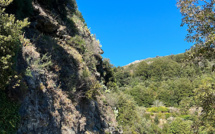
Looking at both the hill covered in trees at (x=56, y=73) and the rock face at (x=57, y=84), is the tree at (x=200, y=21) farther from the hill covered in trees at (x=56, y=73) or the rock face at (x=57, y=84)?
the rock face at (x=57, y=84)

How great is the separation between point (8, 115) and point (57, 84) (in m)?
3.75

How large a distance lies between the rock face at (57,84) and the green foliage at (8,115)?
0.32 metres

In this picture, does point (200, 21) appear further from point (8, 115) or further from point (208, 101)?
point (8, 115)

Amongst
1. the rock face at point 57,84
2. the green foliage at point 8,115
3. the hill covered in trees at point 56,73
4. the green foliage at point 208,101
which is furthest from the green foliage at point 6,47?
the green foliage at point 208,101

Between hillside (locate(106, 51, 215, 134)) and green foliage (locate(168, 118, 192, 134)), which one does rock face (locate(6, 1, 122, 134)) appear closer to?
hillside (locate(106, 51, 215, 134))

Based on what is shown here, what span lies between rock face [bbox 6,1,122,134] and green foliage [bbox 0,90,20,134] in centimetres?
32

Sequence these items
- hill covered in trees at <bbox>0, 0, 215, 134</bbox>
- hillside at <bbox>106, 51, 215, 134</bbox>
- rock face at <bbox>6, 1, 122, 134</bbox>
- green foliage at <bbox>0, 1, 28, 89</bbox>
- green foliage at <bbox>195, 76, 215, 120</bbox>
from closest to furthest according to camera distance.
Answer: green foliage at <bbox>0, 1, 28, 89</bbox>
hill covered in trees at <bbox>0, 0, 215, 134</bbox>
rock face at <bbox>6, 1, 122, 134</bbox>
green foliage at <bbox>195, 76, 215, 120</bbox>
hillside at <bbox>106, 51, 215, 134</bbox>

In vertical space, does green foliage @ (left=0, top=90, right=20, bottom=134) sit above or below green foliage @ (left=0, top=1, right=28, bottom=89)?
below

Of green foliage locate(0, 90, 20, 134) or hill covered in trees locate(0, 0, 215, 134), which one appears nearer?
green foliage locate(0, 90, 20, 134)

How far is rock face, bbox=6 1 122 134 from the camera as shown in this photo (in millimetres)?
6387

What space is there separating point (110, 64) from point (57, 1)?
431 inches

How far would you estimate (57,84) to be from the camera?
8711 mm

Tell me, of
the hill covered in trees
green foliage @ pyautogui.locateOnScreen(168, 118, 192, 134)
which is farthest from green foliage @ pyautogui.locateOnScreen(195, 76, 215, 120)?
green foliage @ pyautogui.locateOnScreen(168, 118, 192, 134)

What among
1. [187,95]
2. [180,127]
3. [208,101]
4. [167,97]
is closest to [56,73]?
[208,101]
